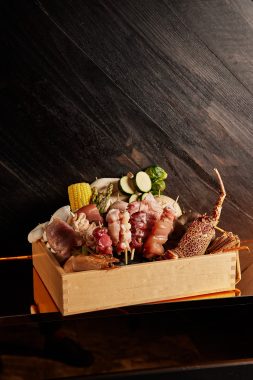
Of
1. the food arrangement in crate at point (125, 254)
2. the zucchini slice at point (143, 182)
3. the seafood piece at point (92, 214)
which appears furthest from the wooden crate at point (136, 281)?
the zucchini slice at point (143, 182)

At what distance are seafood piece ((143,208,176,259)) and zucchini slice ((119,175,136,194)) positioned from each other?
0.31 m

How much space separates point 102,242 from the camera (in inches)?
69.4

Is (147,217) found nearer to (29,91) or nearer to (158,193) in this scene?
(158,193)

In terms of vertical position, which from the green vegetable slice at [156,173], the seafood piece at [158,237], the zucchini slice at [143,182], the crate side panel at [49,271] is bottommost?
the crate side panel at [49,271]

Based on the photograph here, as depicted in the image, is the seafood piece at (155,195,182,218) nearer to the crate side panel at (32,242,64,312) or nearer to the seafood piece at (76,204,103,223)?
the seafood piece at (76,204,103,223)

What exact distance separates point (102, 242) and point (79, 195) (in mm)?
433

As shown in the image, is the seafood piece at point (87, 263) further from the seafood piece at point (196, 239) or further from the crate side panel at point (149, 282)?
the seafood piece at point (196, 239)

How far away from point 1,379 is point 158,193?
1.17 m

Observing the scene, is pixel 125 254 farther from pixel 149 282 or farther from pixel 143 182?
pixel 143 182

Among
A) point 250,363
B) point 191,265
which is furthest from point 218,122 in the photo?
point 250,363

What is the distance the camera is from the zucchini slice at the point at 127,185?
2227mm

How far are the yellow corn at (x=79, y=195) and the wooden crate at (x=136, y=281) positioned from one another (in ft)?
0.86

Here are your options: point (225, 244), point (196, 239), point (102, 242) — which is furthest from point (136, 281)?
point (225, 244)

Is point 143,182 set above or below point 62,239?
above
